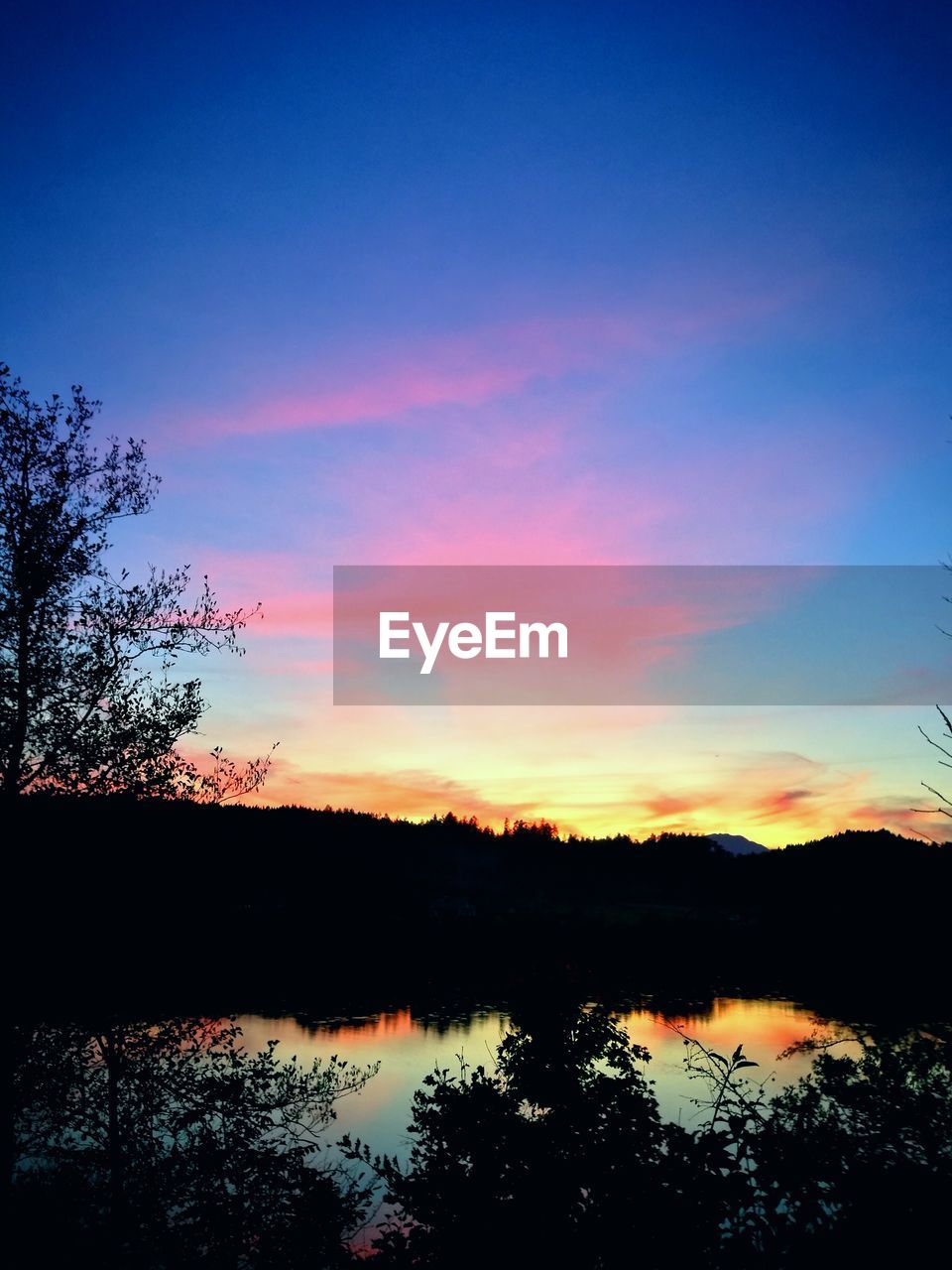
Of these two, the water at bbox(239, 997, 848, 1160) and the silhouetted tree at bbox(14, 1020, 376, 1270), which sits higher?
the silhouetted tree at bbox(14, 1020, 376, 1270)

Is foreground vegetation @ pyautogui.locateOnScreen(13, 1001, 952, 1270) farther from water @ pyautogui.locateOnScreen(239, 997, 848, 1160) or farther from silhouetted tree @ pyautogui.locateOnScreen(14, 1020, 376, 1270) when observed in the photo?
water @ pyautogui.locateOnScreen(239, 997, 848, 1160)

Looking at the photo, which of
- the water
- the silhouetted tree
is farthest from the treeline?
the water

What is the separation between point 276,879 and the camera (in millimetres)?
86312

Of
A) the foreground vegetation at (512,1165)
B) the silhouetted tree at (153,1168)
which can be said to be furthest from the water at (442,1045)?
the foreground vegetation at (512,1165)

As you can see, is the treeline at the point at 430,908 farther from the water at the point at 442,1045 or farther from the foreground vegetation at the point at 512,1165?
the water at the point at 442,1045

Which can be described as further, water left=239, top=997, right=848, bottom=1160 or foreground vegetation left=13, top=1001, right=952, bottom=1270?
water left=239, top=997, right=848, bottom=1160

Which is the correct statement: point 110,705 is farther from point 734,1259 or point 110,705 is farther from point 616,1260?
point 734,1259

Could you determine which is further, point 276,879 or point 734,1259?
point 276,879

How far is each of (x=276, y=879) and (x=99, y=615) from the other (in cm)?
8109

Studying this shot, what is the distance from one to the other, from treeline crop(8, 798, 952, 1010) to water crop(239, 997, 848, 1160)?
586 cm

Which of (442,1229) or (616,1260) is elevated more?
(616,1260)

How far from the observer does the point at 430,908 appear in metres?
103

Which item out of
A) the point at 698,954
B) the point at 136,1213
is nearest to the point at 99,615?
the point at 136,1213

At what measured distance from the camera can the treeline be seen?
11.3m
